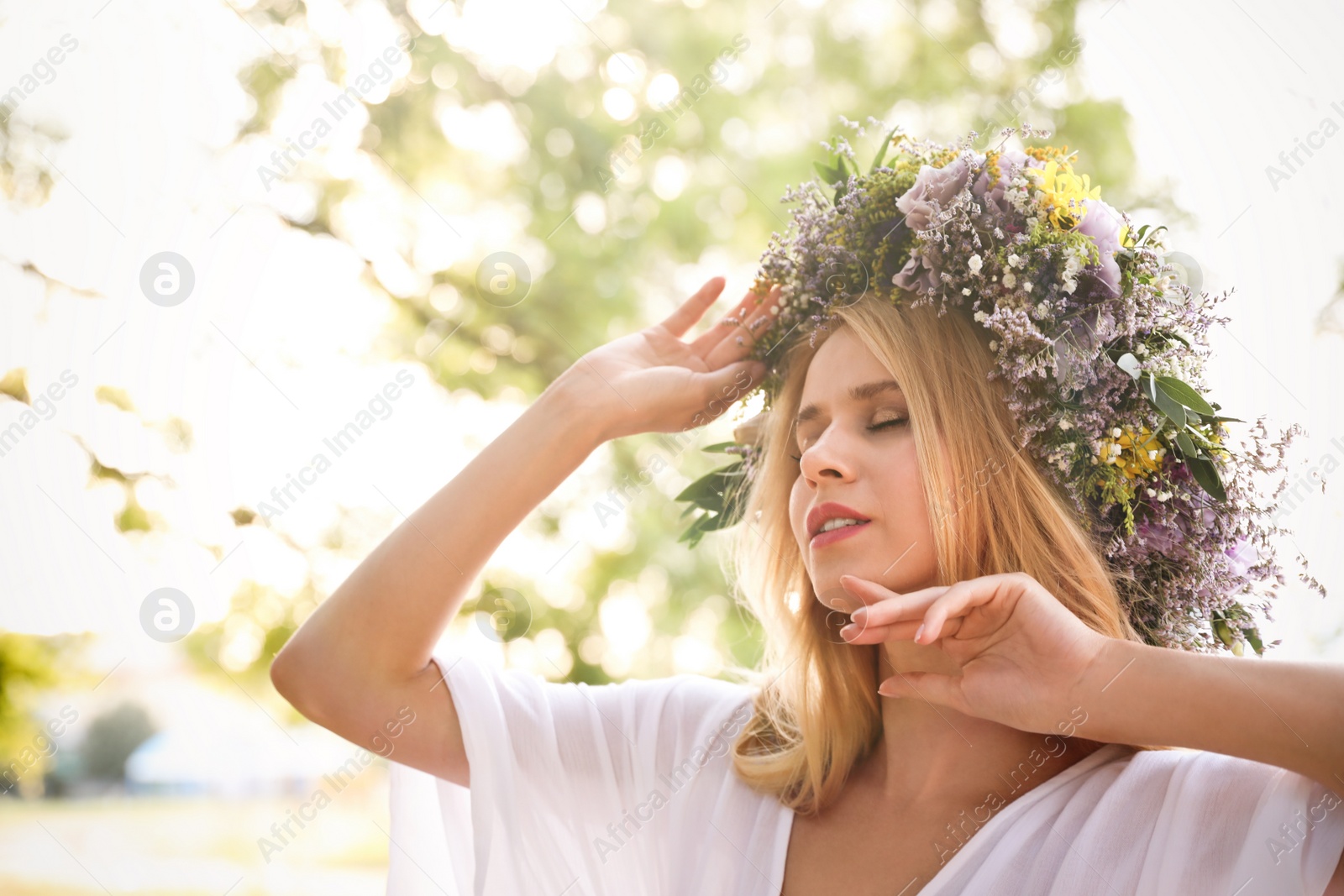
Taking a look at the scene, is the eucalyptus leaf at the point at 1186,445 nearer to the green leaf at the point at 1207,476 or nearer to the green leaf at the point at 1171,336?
the green leaf at the point at 1207,476

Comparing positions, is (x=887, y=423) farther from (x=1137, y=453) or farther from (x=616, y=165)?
(x=616, y=165)

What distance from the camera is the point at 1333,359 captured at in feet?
8.50

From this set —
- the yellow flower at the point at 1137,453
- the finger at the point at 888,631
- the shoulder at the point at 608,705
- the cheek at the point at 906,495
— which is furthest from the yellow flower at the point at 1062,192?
the shoulder at the point at 608,705

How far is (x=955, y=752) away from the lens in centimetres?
166

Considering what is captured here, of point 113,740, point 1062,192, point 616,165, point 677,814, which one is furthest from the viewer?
point 616,165

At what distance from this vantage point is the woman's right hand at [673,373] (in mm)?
1838

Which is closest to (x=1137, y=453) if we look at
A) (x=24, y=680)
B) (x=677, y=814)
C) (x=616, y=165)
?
(x=677, y=814)

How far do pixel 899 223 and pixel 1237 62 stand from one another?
2.10 metres

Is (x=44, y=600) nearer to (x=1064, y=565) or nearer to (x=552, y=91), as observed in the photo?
(x=552, y=91)

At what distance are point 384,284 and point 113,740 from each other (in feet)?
7.12

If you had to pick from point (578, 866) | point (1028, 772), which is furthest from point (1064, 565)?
point (578, 866)

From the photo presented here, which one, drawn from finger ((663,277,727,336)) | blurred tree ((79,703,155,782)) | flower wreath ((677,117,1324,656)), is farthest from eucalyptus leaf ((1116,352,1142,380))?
blurred tree ((79,703,155,782))

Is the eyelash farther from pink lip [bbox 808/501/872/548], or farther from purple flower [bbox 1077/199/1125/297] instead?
purple flower [bbox 1077/199/1125/297]

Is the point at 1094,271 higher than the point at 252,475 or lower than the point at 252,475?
higher
